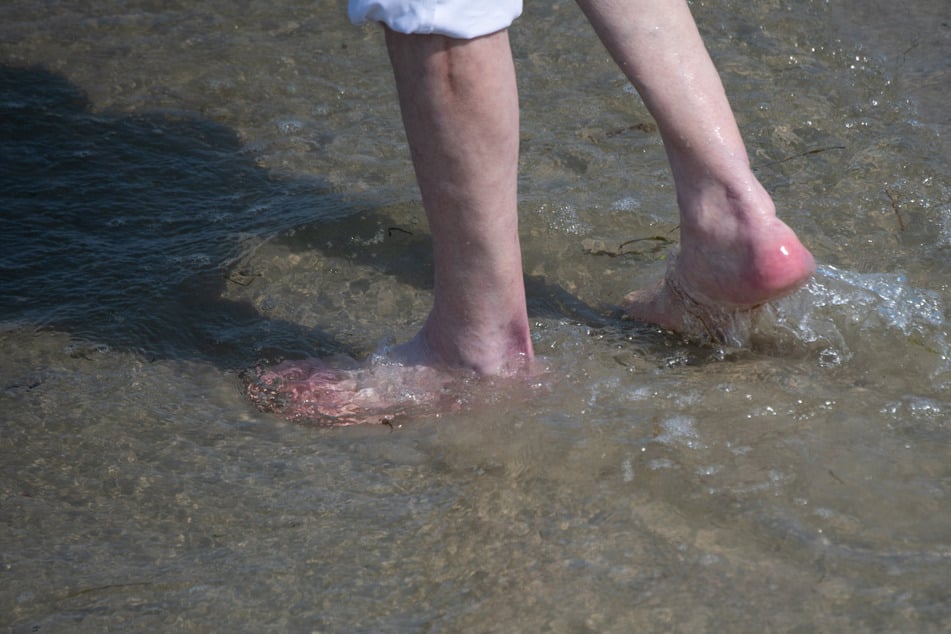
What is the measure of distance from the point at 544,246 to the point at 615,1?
28.0 inches

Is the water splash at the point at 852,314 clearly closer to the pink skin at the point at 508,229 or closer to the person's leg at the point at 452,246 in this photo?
the pink skin at the point at 508,229

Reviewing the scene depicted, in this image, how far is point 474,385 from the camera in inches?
80.7

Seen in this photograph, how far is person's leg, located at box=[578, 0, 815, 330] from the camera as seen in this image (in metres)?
2.01

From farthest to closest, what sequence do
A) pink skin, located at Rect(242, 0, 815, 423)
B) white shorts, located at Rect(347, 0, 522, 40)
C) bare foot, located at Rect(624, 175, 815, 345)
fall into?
bare foot, located at Rect(624, 175, 815, 345)
pink skin, located at Rect(242, 0, 815, 423)
white shorts, located at Rect(347, 0, 522, 40)

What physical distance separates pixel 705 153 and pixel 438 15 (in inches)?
24.2

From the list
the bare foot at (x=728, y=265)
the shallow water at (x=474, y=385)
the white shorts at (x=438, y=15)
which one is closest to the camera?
the shallow water at (x=474, y=385)

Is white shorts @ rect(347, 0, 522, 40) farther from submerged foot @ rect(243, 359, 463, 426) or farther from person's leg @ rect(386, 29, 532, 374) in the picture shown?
submerged foot @ rect(243, 359, 463, 426)

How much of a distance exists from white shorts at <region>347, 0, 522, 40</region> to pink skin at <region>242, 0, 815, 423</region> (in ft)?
0.20

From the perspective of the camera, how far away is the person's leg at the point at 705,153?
2010 mm

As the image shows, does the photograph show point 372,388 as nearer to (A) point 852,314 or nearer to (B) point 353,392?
(B) point 353,392

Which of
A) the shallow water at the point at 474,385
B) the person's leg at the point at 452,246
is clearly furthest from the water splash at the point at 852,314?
the person's leg at the point at 452,246

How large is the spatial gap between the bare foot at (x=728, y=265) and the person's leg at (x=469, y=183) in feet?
1.19

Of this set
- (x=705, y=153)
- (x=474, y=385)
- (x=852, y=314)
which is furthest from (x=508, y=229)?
(x=852, y=314)

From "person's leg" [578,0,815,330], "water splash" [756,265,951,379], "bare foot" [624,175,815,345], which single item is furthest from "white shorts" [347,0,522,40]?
"water splash" [756,265,951,379]
